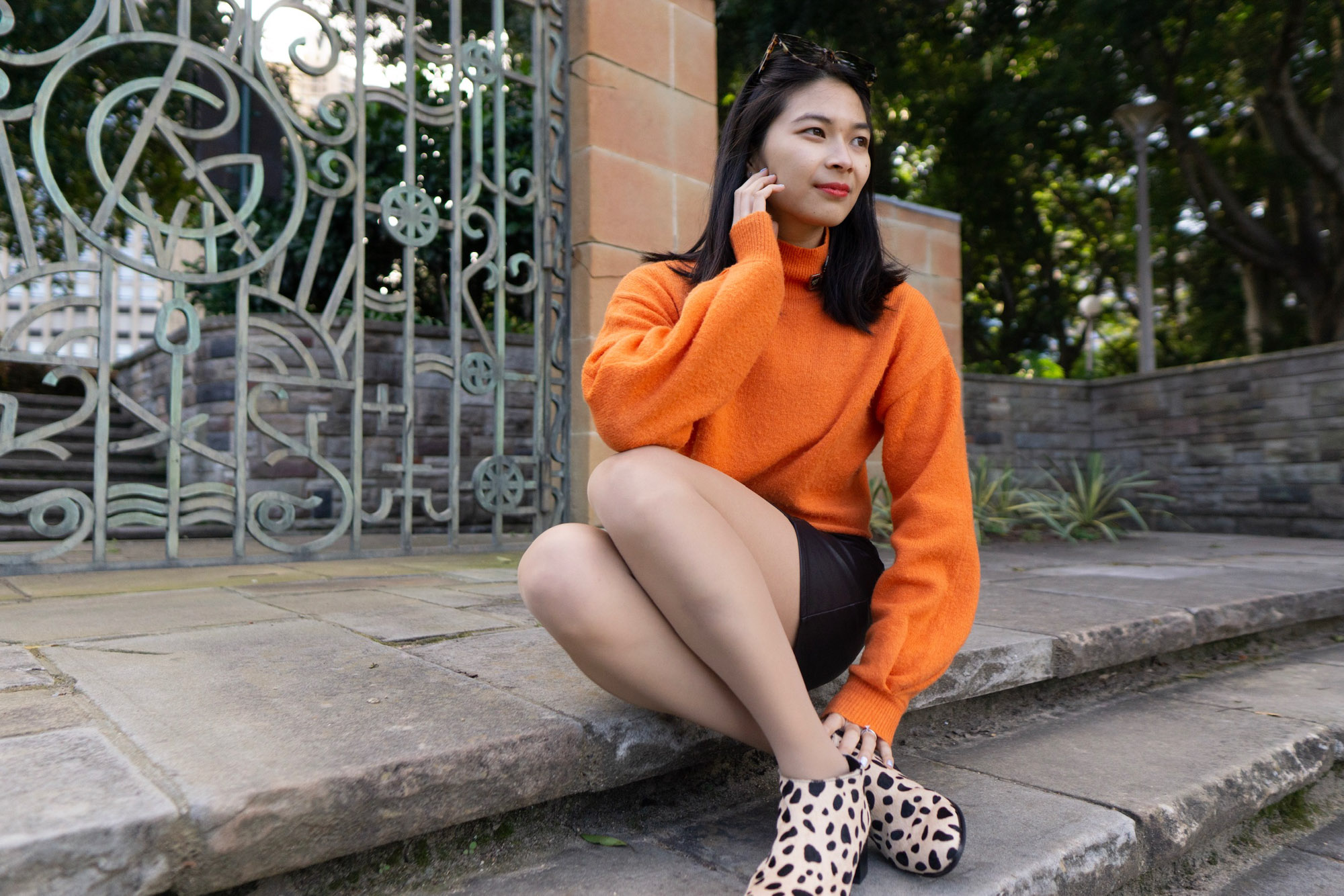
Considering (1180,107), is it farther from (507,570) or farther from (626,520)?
(626,520)

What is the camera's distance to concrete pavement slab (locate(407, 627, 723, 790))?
3.77ft

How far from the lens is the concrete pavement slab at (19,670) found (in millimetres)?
1279

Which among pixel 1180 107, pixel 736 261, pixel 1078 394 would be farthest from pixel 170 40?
pixel 1180 107

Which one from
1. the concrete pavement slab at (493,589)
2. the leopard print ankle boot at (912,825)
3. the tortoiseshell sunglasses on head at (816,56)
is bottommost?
the leopard print ankle boot at (912,825)

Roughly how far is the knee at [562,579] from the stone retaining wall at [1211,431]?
513 centimetres

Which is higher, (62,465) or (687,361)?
(687,361)

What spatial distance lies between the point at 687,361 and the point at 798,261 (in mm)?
393

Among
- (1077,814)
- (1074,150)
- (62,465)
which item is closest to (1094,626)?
(1077,814)

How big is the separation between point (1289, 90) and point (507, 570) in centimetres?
763

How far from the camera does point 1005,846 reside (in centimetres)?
111

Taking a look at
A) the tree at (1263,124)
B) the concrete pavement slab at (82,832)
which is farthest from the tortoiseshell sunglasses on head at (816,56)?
the tree at (1263,124)

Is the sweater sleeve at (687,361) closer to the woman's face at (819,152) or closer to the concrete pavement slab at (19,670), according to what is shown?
the woman's face at (819,152)

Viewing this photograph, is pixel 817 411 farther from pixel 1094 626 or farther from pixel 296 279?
pixel 296 279

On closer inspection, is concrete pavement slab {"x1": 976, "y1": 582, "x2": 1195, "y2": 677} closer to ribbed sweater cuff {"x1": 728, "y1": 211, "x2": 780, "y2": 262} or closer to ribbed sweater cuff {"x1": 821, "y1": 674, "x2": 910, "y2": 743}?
ribbed sweater cuff {"x1": 821, "y1": 674, "x2": 910, "y2": 743}
